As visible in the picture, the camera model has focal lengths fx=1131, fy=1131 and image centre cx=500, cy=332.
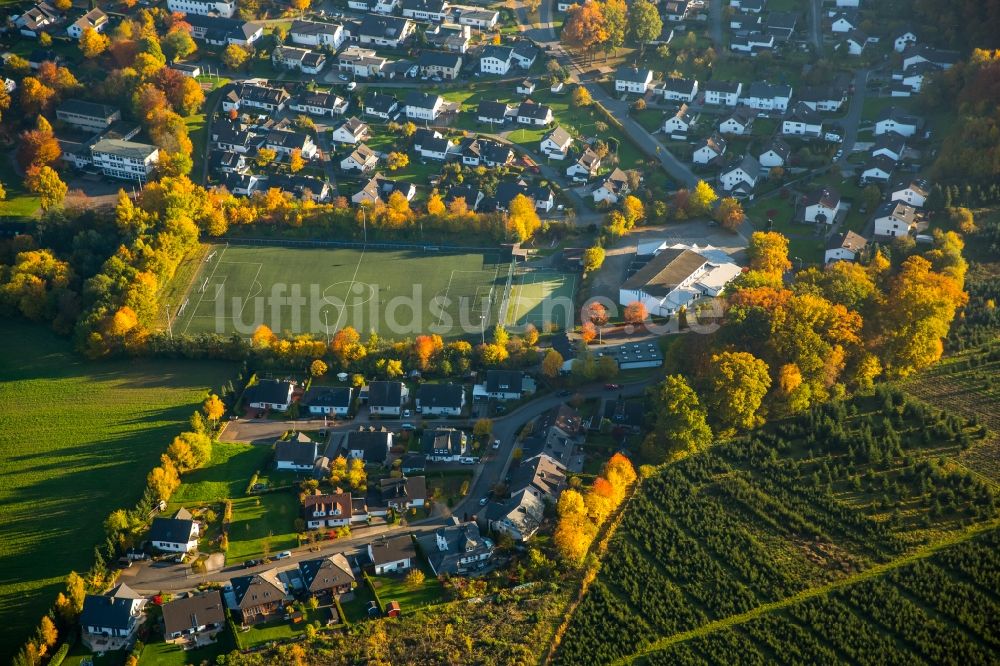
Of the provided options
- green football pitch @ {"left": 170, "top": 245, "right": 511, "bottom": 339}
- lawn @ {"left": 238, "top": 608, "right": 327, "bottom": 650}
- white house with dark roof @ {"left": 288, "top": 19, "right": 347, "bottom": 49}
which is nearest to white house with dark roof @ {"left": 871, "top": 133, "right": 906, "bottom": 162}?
green football pitch @ {"left": 170, "top": 245, "right": 511, "bottom": 339}

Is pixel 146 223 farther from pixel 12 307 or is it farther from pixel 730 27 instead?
pixel 730 27

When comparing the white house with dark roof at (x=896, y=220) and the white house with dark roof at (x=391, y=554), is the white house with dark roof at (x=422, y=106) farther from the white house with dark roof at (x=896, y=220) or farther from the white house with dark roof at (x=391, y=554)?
the white house with dark roof at (x=391, y=554)

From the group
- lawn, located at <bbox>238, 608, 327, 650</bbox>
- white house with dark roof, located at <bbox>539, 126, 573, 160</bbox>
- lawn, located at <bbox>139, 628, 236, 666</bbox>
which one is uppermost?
white house with dark roof, located at <bbox>539, 126, 573, 160</bbox>

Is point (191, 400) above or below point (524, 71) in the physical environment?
below

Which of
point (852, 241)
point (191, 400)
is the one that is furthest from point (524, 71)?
point (191, 400)

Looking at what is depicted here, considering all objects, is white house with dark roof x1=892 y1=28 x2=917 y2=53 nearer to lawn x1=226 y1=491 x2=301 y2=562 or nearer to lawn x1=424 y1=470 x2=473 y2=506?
lawn x1=424 y1=470 x2=473 y2=506

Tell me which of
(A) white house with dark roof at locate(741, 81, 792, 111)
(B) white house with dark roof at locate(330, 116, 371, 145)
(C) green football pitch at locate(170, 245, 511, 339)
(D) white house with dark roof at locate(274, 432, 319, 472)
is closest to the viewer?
(D) white house with dark roof at locate(274, 432, 319, 472)

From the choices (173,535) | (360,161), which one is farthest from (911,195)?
(173,535)

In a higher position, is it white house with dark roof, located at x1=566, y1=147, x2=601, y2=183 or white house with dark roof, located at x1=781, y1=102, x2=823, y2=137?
white house with dark roof, located at x1=781, y1=102, x2=823, y2=137
